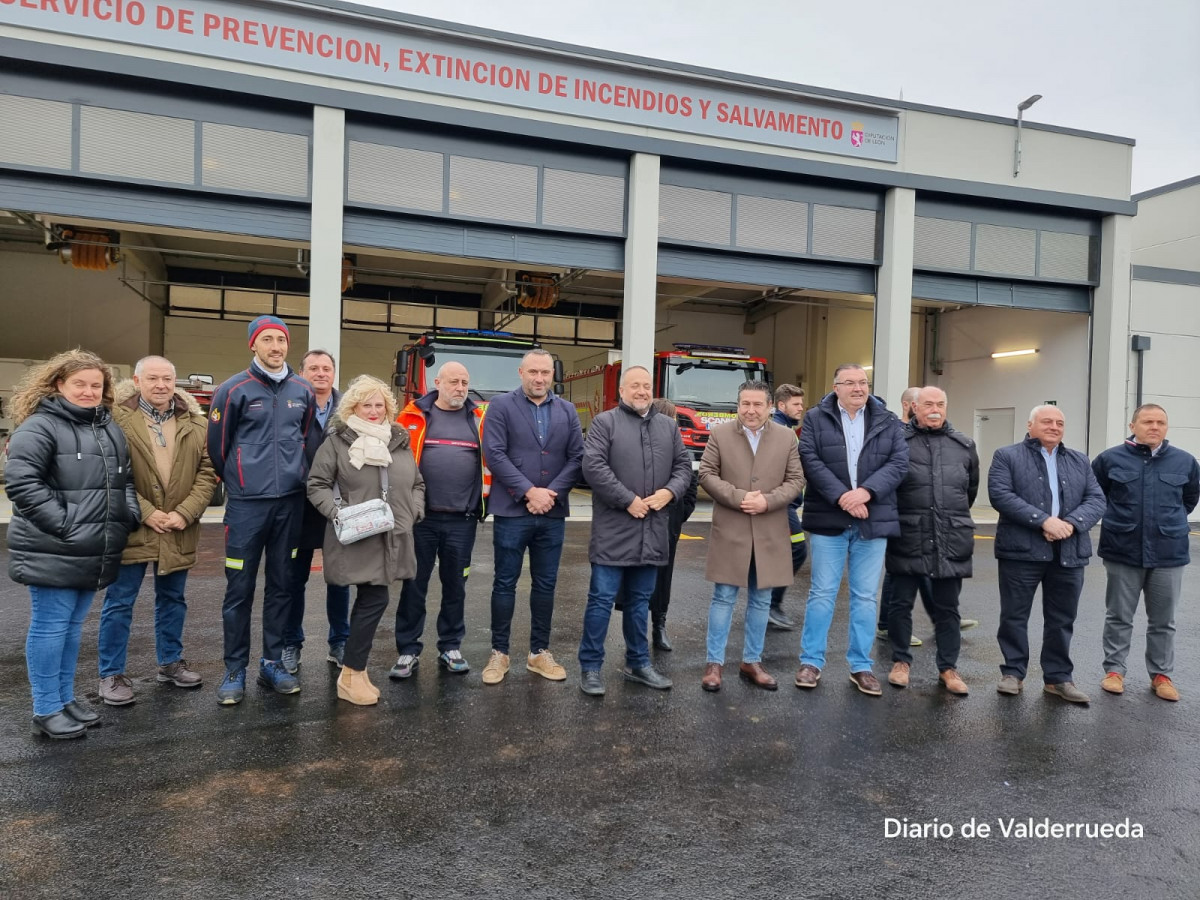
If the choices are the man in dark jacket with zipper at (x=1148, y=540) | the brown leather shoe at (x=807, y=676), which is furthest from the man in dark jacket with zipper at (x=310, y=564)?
the man in dark jacket with zipper at (x=1148, y=540)

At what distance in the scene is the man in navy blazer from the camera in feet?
15.3

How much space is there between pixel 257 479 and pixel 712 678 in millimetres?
2922

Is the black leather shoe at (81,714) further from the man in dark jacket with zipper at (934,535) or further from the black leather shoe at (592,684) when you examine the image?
the man in dark jacket with zipper at (934,535)

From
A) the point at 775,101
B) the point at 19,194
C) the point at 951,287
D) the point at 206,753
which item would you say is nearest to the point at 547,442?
the point at 206,753

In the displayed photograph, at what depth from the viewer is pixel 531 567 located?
15.6 ft

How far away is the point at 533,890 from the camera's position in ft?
8.29

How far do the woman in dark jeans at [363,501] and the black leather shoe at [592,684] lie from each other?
1203mm

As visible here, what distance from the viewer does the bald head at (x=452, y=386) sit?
467 centimetres

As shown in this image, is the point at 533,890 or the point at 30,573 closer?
the point at 533,890

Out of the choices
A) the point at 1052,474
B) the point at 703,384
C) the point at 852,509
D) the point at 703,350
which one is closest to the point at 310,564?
the point at 852,509

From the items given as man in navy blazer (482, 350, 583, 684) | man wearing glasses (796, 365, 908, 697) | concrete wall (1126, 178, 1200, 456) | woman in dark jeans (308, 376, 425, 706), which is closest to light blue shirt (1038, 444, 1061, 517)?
man wearing glasses (796, 365, 908, 697)

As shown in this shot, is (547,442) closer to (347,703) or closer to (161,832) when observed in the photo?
(347,703)

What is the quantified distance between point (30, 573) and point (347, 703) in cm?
165

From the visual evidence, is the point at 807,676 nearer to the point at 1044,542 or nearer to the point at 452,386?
the point at 1044,542
